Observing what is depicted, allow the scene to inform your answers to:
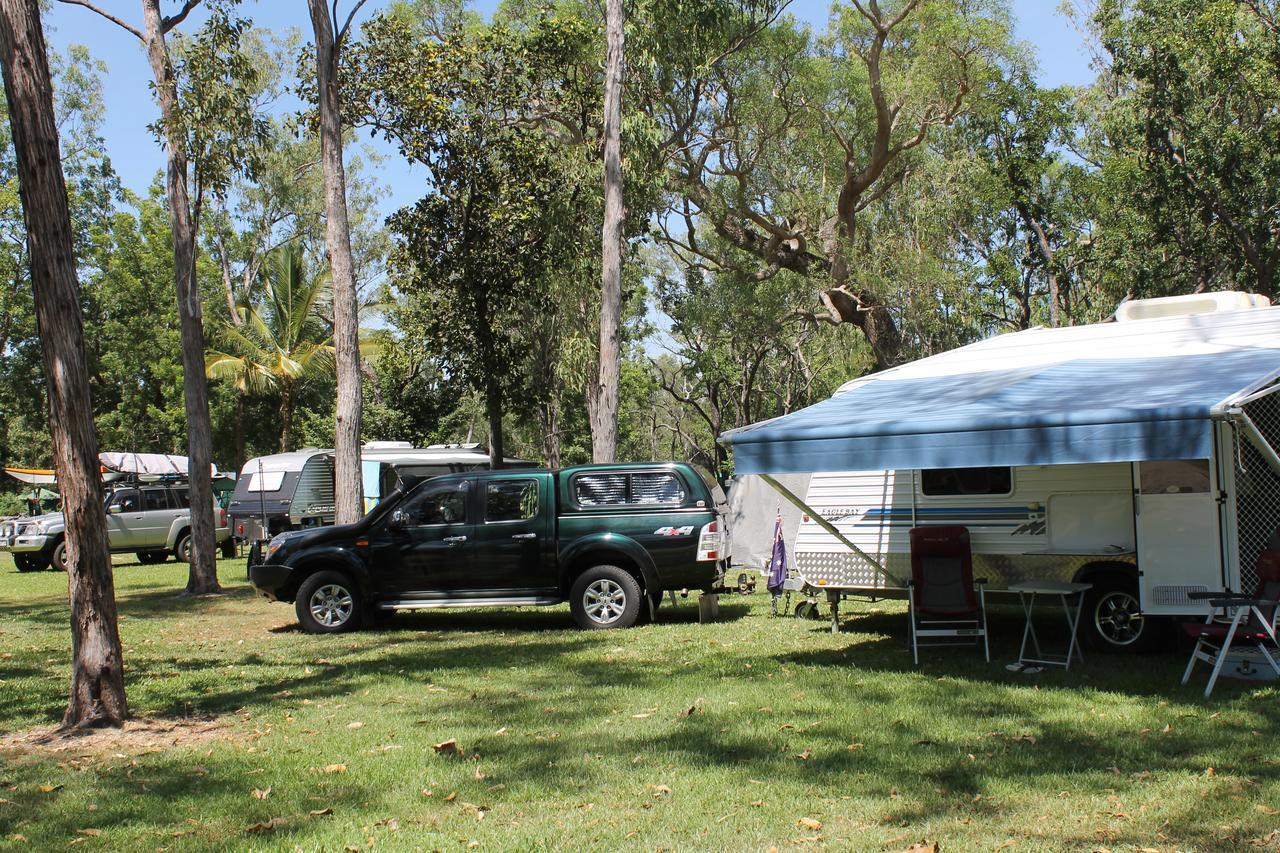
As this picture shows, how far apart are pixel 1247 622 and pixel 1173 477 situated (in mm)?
1218

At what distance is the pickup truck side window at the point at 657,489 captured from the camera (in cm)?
1138

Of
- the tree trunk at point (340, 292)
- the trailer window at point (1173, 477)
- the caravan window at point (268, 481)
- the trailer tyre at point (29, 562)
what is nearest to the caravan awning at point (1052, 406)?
the trailer window at point (1173, 477)

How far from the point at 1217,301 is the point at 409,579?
8.41m

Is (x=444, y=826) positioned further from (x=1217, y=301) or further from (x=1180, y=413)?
(x=1217, y=301)

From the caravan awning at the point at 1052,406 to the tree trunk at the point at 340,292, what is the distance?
7.46m

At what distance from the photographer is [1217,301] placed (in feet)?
34.4

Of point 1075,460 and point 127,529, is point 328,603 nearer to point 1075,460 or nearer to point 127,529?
point 1075,460

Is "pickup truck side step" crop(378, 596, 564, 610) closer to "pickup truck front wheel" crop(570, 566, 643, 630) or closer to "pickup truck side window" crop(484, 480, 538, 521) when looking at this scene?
"pickup truck front wheel" crop(570, 566, 643, 630)

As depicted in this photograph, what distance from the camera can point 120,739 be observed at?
266 inches

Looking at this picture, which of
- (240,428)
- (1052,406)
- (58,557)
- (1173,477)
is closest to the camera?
(1052,406)

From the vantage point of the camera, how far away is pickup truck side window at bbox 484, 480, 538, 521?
37.3ft

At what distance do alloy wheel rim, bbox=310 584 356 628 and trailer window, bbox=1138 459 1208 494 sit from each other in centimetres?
770

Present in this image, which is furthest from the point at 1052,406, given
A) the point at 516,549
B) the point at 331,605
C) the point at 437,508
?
the point at 331,605

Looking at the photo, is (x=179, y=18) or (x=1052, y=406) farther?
(x=179, y=18)
